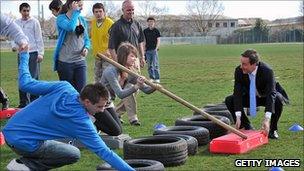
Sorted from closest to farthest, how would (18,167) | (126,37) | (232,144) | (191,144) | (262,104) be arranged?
(18,167), (191,144), (232,144), (262,104), (126,37)

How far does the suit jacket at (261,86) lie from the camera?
25.3 feet

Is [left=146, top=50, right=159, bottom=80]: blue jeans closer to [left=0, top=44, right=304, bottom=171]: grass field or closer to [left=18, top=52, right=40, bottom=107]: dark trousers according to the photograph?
[left=0, top=44, right=304, bottom=171]: grass field

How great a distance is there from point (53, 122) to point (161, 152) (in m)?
1.57

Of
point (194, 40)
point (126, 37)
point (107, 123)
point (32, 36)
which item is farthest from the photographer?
point (194, 40)

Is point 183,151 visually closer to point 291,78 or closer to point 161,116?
point 161,116

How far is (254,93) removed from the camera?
791 centimetres

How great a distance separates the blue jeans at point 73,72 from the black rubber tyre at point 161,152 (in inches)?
85.6

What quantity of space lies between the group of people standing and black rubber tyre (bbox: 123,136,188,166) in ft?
2.33

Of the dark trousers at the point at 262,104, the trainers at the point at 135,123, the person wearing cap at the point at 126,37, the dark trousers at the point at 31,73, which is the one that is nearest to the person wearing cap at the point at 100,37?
the person wearing cap at the point at 126,37

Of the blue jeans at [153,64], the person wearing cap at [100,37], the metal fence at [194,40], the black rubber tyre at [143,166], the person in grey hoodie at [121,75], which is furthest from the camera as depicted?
the metal fence at [194,40]

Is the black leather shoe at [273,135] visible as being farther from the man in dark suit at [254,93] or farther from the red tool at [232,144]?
the red tool at [232,144]

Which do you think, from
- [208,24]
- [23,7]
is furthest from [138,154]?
[208,24]

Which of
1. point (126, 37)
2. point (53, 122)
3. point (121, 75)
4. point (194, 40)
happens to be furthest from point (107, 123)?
point (194, 40)

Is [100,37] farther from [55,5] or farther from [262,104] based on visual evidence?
[262,104]
